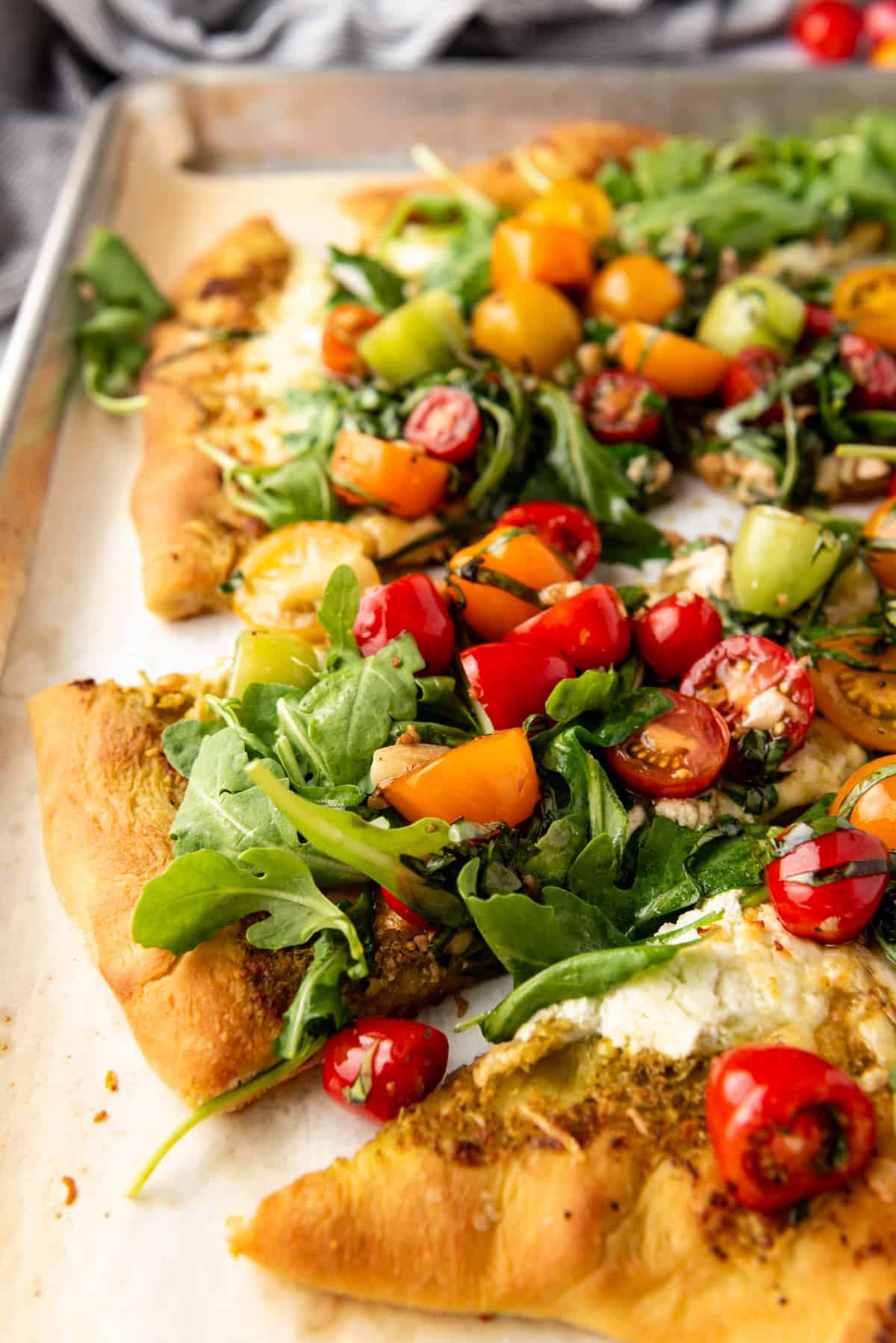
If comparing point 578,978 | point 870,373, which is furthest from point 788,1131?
point 870,373

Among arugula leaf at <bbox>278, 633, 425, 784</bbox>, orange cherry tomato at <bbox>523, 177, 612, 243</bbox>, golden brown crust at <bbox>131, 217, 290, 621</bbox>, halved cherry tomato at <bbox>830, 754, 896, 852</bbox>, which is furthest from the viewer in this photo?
orange cherry tomato at <bbox>523, 177, 612, 243</bbox>

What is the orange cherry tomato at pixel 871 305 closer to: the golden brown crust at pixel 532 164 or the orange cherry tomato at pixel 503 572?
the golden brown crust at pixel 532 164

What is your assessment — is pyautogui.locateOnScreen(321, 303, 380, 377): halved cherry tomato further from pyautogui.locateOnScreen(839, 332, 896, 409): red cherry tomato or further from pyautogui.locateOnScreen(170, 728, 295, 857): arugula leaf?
pyautogui.locateOnScreen(170, 728, 295, 857): arugula leaf

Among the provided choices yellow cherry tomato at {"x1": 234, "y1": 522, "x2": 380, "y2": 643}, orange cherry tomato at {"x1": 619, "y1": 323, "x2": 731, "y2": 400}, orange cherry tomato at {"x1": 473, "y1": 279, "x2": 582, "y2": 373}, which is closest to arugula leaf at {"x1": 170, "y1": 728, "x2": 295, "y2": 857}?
yellow cherry tomato at {"x1": 234, "y1": 522, "x2": 380, "y2": 643}

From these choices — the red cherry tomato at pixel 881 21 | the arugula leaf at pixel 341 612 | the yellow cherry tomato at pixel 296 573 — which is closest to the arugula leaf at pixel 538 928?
the arugula leaf at pixel 341 612

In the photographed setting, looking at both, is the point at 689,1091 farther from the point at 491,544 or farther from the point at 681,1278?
the point at 491,544

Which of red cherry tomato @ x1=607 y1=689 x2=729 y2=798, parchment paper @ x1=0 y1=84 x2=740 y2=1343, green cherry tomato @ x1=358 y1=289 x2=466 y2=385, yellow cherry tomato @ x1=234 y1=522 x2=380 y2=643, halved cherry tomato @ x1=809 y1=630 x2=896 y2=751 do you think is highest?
green cherry tomato @ x1=358 y1=289 x2=466 y2=385
